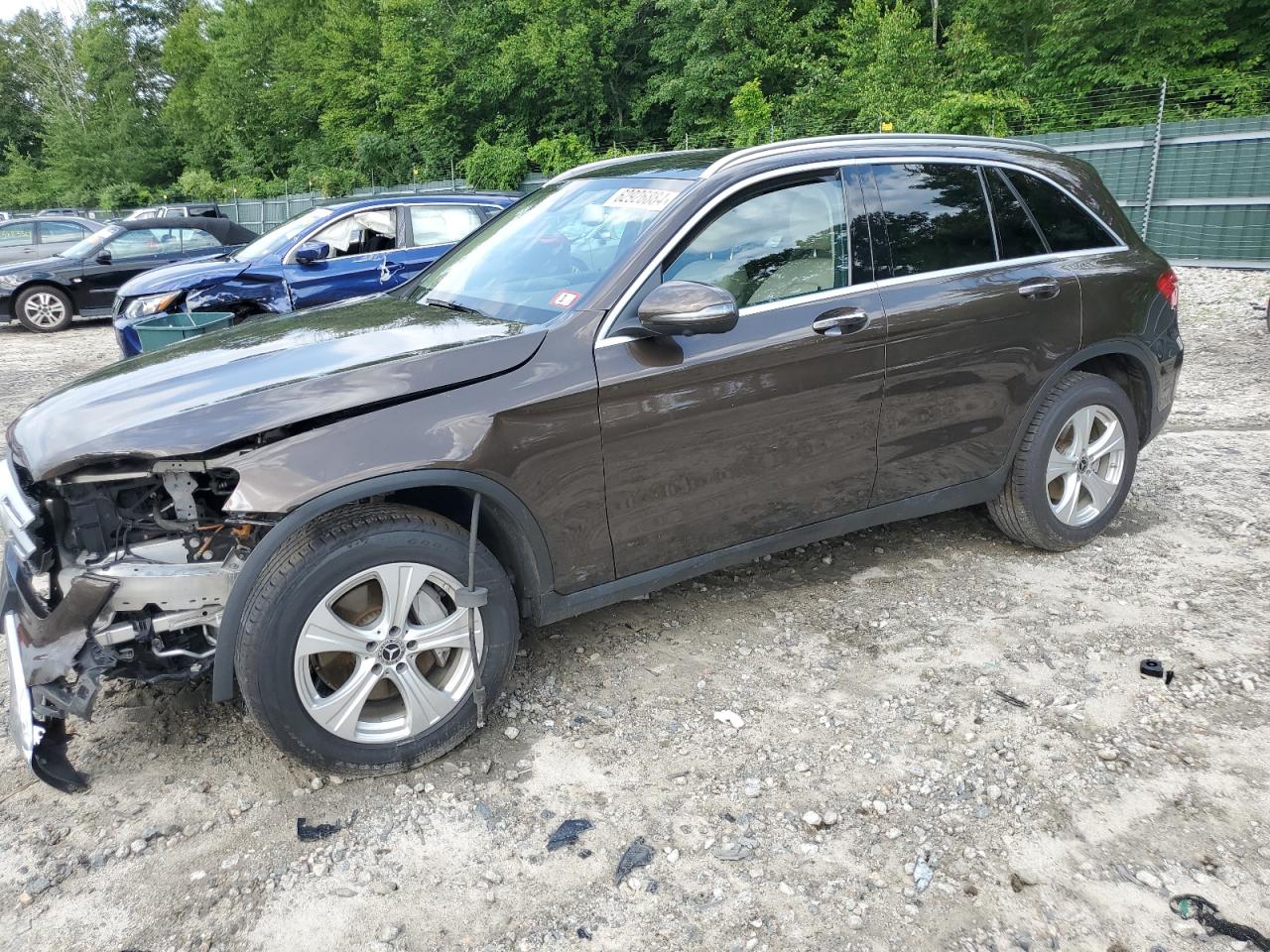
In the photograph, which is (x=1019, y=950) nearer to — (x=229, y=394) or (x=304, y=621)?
(x=304, y=621)

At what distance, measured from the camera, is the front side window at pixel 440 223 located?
923 centimetres

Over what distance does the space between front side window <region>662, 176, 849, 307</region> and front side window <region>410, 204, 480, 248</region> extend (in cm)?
615

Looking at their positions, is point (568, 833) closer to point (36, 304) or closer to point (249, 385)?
point (249, 385)

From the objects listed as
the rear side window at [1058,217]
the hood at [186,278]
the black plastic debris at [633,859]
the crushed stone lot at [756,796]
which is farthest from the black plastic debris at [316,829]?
the hood at [186,278]

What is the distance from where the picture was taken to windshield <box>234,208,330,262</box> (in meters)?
8.93

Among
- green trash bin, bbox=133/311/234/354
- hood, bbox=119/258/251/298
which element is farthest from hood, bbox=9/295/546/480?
hood, bbox=119/258/251/298

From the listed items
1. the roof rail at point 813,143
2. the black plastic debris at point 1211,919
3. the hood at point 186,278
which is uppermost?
the roof rail at point 813,143

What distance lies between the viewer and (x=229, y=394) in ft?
9.25

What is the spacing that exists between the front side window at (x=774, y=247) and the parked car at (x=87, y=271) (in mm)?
11776

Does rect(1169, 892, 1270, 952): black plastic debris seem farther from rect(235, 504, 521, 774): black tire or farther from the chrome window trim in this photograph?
the chrome window trim

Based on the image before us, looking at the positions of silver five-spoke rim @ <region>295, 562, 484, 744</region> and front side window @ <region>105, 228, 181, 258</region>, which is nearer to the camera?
silver five-spoke rim @ <region>295, 562, 484, 744</region>

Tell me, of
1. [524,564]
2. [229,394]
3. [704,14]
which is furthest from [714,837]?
[704,14]

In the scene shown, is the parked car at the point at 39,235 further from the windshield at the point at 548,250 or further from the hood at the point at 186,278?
the windshield at the point at 548,250

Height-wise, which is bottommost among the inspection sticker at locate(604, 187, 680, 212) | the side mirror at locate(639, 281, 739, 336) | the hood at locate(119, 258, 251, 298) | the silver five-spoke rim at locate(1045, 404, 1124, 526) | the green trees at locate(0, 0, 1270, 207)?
the silver five-spoke rim at locate(1045, 404, 1124, 526)
